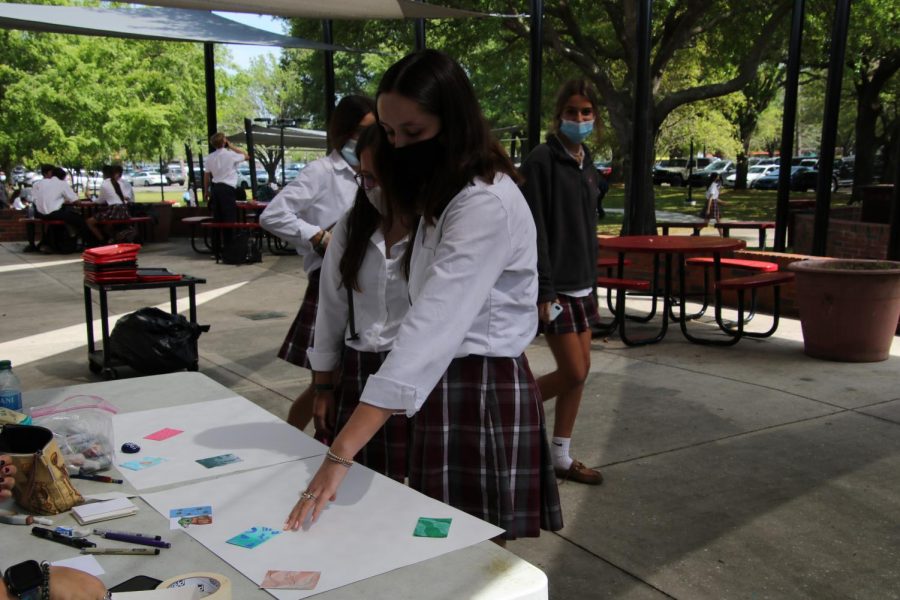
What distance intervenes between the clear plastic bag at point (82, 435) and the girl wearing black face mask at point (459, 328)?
1.95ft

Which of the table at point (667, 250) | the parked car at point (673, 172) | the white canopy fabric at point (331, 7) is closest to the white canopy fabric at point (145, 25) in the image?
the white canopy fabric at point (331, 7)

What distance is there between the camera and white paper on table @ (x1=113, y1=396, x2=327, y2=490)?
198 centimetres

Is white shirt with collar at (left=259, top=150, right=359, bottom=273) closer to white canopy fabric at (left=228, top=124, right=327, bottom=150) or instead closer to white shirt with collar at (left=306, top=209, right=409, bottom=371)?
white shirt with collar at (left=306, top=209, right=409, bottom=371)

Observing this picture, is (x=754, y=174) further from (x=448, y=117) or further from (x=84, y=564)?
(x=84, y=564)

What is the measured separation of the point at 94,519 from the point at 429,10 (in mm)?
6409

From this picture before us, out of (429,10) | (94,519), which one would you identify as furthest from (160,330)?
(94,519)

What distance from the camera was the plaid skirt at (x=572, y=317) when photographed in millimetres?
3674

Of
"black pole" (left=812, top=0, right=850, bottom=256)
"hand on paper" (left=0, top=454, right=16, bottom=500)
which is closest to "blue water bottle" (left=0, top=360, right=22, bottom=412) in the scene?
"hand on paper" (left=0, top=454, right=16, bottom=500)

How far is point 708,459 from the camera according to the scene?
4.21 metres

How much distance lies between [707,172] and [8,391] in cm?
4239

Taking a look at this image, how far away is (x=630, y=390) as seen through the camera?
5.52 m

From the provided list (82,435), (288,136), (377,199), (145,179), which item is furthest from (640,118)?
(145,179)

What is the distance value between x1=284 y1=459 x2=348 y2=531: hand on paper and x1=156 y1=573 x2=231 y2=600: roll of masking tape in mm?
301

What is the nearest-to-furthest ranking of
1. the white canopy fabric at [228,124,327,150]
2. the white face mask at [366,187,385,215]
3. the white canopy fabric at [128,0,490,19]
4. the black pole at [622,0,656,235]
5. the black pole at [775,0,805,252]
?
the white face mask at [366,187,385,215]
the white canopy fabric at [128,0,490,19]
the black pole at [622,0,656,235]
the black pole at [775,0,805,252]
the white canopy fabric at [228,124,327,150]
